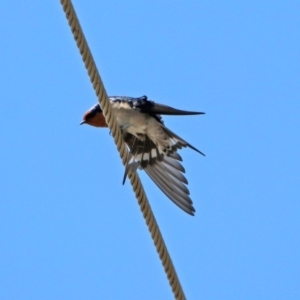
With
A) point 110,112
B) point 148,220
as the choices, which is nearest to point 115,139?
point 110,112

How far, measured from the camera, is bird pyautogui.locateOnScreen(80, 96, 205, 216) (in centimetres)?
372

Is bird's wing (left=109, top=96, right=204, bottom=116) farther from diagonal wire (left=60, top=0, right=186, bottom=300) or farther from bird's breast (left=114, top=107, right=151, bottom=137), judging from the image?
diagonal wire (left=60, top=0, right=186, bottom=300)

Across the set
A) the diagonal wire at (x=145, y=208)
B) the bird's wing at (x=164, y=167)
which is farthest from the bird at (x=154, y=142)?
the diagonal wire at (x=145, y=208)

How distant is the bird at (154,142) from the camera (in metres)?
3.72

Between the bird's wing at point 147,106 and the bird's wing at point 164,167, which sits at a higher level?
the bird's wing at point 147,106

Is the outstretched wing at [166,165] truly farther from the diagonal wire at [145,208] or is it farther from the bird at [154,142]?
the diagonal wire at [145,208]

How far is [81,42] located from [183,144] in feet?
4.00

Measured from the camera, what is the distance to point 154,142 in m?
3.85

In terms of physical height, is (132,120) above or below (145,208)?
above

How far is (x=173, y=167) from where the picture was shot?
382cm

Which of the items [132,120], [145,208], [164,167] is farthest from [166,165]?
[145,208]

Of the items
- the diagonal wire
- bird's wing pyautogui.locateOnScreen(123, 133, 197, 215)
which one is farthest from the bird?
the diagonal wire

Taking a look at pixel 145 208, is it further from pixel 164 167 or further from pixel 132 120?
pixel 132 120

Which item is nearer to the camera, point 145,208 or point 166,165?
point 145,208
